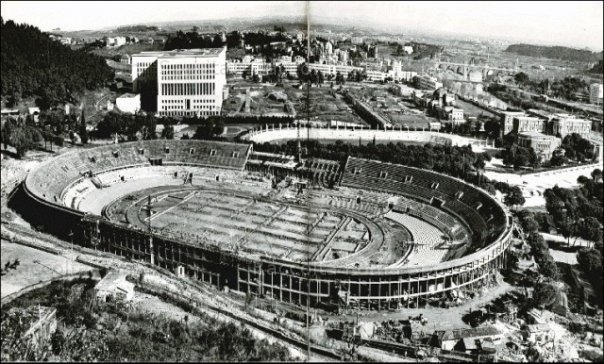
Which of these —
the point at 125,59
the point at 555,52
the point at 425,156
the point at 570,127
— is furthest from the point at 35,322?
the point at 555,52

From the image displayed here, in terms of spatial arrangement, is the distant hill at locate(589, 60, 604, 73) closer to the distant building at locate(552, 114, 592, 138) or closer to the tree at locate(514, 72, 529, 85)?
the tree at locate(514, 72, 529, 85)

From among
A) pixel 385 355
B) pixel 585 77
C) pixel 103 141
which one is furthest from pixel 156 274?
pixel 585 77

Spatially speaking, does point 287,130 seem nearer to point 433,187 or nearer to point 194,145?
point 194,145

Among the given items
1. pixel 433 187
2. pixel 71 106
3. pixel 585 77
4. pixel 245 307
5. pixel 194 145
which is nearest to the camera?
pixel 245 307

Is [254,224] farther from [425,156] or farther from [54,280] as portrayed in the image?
[425,156]

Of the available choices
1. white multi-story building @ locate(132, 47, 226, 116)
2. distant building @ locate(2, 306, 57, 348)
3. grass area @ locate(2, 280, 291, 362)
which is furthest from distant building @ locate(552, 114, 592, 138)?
distant building @ locate(2, 306, 57, 348)

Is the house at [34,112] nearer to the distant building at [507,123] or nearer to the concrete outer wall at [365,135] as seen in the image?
the concrete outer wall at [365,135]
